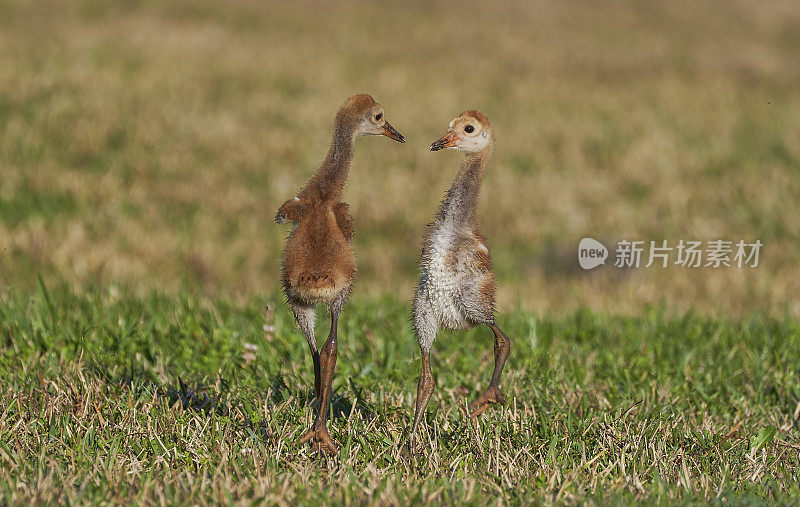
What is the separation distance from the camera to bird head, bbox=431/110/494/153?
352 centimetres

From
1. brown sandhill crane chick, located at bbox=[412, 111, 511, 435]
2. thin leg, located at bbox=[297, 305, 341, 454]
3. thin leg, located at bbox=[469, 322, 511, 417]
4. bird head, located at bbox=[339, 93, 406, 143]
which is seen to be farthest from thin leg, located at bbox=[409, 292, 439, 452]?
bird head, located at bbox=[339, 93, 406, 143]

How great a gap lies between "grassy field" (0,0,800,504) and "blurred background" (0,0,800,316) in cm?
6

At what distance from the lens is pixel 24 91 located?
14.4m

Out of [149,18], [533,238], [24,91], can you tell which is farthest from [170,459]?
[149,18]

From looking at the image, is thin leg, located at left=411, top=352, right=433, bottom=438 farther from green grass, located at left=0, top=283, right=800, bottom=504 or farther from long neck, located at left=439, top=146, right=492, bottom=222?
long neck, located at left=439, top=146, right=492, bottom=222

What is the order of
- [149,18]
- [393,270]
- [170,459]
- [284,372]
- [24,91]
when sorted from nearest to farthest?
[170,459]
[284,372]
[393,270]
[24,91]
[149,18]

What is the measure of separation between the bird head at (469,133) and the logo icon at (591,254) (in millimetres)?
5891

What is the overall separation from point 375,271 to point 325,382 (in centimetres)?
A: 682

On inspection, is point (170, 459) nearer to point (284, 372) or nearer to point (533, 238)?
point (284, 372)

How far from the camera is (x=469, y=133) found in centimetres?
356

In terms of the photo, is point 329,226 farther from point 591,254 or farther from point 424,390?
point 591,254

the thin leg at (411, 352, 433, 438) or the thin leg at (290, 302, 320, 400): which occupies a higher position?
the thin leg at (290, 302, 320, 400)

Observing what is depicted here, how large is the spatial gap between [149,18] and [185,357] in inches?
781

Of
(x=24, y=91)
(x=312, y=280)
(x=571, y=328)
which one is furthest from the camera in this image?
(x=24, y=91)
